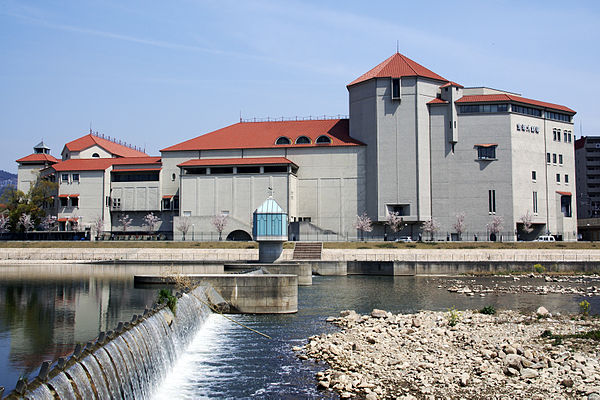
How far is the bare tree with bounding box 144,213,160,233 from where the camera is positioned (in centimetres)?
8862

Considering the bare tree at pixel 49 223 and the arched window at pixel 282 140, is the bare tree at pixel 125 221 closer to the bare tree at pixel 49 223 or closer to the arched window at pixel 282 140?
the bare tree at pixel 49 223

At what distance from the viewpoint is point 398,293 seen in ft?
141

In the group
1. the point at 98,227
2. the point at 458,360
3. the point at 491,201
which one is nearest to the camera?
the point at 458,360

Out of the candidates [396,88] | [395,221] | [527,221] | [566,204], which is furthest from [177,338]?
[566,204]

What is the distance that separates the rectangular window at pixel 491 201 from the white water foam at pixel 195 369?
210 feet

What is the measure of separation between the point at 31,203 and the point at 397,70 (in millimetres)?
62678

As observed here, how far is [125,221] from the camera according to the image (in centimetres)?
8994

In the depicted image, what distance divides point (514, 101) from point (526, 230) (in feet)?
62.4

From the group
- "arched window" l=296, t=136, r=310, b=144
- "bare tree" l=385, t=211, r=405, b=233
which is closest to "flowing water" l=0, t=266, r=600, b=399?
"bare tree" l=385, t=211, r=405, b=233

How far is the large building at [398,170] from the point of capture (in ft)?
273

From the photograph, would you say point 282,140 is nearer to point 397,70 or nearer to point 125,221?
point 397,70

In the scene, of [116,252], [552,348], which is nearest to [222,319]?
[552,348]

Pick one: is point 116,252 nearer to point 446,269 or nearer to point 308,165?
point 308,165

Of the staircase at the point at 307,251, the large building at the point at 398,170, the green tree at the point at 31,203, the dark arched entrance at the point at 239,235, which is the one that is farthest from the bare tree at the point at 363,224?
the green tree at the point at 31,203
